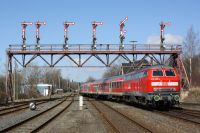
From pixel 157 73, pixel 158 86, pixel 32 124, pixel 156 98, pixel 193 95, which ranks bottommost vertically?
pixel 32 124

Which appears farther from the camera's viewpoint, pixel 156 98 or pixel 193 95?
pixel 193 95

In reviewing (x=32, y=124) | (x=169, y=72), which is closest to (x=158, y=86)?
(x=169, y=72)

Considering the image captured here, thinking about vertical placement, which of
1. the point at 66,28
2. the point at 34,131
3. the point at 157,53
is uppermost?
the point at 66,28

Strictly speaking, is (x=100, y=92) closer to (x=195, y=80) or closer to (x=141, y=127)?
(x=195, y=80)

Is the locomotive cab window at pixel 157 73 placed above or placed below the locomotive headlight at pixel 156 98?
above

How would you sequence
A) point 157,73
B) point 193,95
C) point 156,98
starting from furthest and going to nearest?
point 193,95, point 157,73, point 156,98

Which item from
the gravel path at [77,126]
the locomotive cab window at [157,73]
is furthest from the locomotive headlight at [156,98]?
the gravel path at [77,126]

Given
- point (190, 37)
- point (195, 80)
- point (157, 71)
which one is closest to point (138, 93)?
point (157, 71)

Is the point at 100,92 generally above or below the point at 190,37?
below

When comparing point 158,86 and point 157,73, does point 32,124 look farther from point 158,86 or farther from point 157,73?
point 157,73

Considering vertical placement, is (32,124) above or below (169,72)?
below

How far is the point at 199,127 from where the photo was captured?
17.0 metres

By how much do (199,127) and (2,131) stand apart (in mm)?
8684

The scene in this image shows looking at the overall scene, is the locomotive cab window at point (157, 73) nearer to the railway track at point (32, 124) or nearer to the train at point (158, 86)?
the train at point (158, 86)
